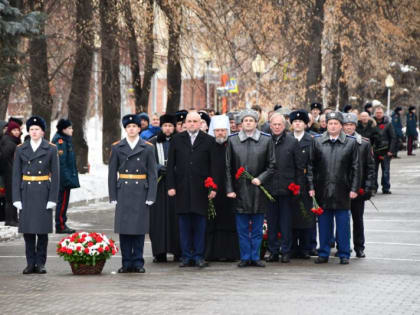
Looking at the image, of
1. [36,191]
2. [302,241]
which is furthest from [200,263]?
[36,191]

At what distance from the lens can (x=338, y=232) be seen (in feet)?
52.2

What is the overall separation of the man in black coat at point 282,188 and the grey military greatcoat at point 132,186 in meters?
1.91

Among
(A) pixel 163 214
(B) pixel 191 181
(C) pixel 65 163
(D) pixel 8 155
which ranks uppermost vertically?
(D) pixel 8 155

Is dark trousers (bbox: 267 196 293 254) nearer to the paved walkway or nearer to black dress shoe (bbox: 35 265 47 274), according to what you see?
the paved walkway

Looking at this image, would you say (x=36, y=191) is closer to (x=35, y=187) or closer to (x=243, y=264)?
(x=35, y=187)

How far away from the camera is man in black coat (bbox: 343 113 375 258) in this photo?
16.4 meters

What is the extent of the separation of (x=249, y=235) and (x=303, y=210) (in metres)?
1.08

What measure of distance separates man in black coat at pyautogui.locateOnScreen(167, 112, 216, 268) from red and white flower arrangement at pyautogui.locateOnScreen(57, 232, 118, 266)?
50.7 inches

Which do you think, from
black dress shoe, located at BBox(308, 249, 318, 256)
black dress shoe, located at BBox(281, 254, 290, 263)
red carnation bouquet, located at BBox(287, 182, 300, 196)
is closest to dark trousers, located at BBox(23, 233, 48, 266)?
black dress shoe, located at BBox(281, 254, 290, 263)

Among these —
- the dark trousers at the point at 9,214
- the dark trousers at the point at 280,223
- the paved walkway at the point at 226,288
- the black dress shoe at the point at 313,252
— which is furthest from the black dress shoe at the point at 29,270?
the dark trousers at the point at 9,214

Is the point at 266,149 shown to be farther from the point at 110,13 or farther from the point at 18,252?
the point at 110,13

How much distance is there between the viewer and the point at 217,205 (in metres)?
16.0

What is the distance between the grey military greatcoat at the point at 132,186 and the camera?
1462cm

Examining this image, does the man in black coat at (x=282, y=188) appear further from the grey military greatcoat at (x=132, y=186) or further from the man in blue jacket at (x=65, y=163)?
the man in blue jacket at (x=65, y=163)
